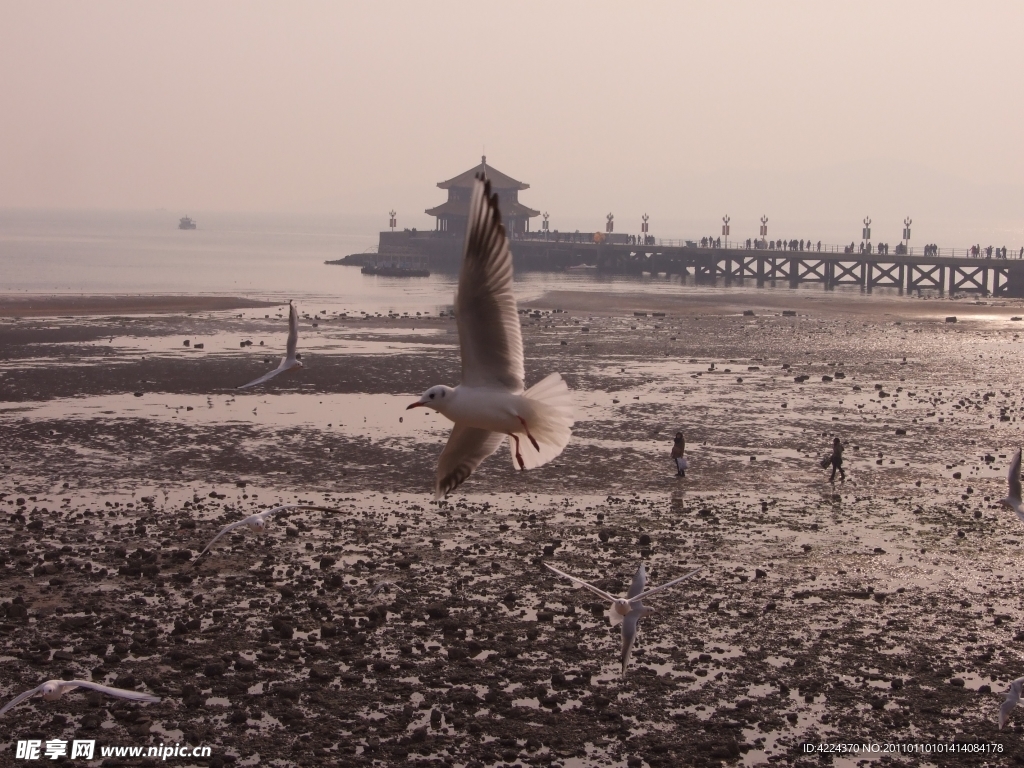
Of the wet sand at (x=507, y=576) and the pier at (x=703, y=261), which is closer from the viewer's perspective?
the wet sand at (x=507, y=576)

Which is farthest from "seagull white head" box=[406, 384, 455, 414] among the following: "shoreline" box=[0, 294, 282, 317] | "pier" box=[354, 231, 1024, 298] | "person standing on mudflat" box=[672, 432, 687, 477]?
"pier" box=[354, 231, 1024, 298]

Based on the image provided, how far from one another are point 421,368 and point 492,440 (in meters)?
30.5

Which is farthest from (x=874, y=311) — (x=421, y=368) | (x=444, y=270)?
(x=444, y=270)

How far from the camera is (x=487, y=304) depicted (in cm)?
823

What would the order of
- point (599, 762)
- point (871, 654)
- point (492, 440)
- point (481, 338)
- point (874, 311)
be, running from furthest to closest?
point (874, 311) < point (871, 654) < point (599, 762) < point (492, 440) < point (481, 338)

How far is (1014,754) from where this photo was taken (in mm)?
11828

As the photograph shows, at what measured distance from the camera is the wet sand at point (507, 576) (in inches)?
487

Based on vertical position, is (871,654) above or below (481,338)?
below

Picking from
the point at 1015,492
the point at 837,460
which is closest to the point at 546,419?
the point at 1015,492

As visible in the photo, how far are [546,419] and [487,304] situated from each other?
42.0 inches

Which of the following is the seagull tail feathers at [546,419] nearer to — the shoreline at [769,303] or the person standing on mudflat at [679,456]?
the person standing on mudflat at [679,456]

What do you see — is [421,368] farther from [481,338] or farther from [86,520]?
[481,338]

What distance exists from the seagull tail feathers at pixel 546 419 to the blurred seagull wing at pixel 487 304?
0.17 meters

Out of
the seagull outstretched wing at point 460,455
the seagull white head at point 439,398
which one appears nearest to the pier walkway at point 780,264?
the seagull outstretched wing at point 460,455
